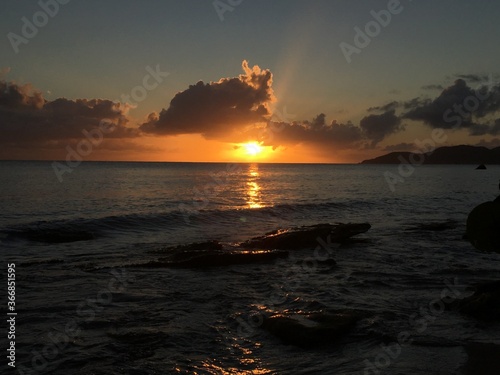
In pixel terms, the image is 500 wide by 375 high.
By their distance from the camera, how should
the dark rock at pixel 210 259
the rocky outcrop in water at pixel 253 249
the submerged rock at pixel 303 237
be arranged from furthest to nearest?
1. the submerged rock at pixel 303 237
2. the rocky outcrop in water at pixel 253 249
3. the dark rock at pixel 210 259

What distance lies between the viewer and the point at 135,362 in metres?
8.18

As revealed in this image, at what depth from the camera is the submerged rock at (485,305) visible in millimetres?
10344

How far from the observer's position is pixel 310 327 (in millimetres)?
9242

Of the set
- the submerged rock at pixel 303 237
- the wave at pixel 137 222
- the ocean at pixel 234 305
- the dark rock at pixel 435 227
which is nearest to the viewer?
the ocean at pixel 234 305

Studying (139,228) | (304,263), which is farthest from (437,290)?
(139,228)

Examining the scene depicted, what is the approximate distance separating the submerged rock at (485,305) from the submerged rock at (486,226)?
1.92 m

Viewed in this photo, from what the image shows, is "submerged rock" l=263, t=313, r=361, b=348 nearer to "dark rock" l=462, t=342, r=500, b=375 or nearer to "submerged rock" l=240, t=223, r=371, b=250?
"dark rock" l=462, t=342, r=500, b=375

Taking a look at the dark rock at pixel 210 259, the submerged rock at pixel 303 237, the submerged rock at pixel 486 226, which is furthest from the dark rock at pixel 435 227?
the submerged rock at pixel 486 226

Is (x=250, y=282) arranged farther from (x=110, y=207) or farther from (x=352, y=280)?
(x=110, y=207)

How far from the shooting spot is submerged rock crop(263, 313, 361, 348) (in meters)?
9.09

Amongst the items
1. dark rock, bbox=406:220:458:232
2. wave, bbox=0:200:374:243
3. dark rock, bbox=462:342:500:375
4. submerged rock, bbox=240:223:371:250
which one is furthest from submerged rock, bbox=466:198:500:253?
wave, bbox=0:200:374:243

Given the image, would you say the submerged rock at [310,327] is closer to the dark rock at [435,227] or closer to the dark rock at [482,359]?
the dark rock at [482,359]

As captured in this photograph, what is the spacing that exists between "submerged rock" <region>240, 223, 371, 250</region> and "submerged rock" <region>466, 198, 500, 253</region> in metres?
12.3

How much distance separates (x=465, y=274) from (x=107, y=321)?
510 inches
